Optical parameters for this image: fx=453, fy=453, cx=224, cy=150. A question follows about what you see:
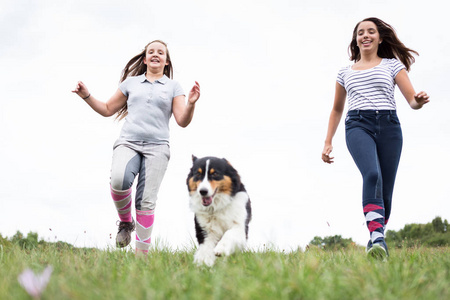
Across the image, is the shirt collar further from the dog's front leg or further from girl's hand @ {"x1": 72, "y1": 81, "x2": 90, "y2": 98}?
the dog's front leg

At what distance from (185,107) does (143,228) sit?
162cm

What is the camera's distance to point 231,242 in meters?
4.46

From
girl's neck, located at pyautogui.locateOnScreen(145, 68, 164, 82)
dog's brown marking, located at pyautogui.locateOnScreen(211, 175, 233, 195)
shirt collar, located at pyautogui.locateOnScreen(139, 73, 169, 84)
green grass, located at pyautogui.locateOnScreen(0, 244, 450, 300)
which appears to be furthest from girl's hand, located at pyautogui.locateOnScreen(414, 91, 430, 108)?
girl's neck, located at pyautogui.locateOnScreen(145, 68, 164, 82)

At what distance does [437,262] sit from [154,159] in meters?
3.38

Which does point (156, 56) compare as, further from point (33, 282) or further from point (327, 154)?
point (33, 282)

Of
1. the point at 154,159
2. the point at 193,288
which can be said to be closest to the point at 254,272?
the point at 193,288

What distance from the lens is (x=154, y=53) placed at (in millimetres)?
6207

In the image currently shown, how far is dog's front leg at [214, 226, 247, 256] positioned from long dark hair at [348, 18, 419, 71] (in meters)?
3.05

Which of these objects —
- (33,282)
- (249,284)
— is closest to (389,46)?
Result: (249,284)

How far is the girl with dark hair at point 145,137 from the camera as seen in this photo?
5.69m

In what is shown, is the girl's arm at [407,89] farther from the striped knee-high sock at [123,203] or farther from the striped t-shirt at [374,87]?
the striped knee-high sock at [123,203]

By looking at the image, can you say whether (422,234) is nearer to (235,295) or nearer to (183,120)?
(183,120)

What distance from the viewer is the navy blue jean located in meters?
5.06

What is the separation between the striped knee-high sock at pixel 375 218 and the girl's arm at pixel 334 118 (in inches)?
36.9
